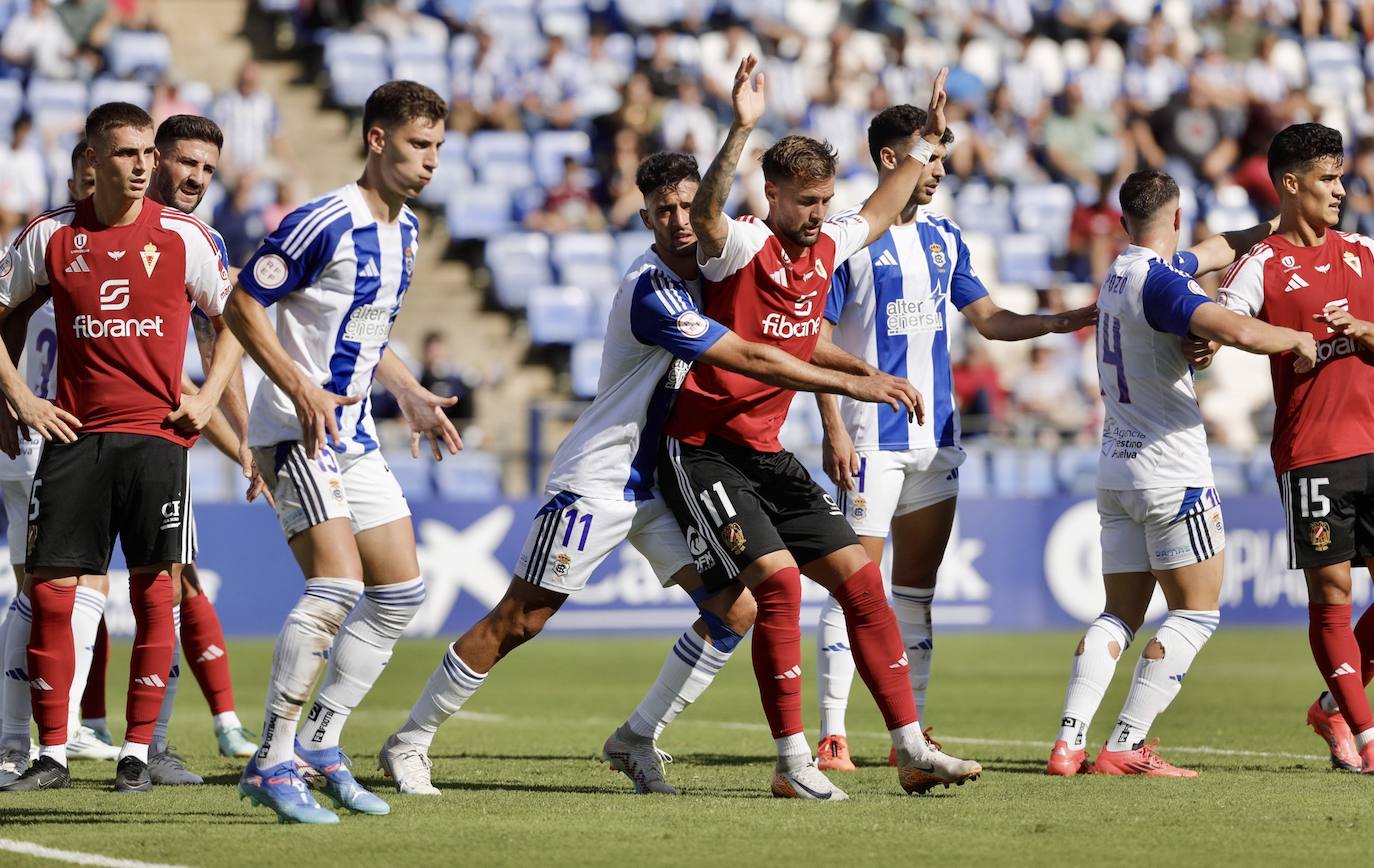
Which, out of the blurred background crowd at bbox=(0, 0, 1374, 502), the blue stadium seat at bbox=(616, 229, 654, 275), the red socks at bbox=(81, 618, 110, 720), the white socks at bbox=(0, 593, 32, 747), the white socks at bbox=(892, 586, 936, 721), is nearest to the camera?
the white socks at bbox=(0, 593, 32, 747)

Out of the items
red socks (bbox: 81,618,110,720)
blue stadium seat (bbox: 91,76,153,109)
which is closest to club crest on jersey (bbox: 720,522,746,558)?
red socks (bbox: 81,618,110,720)

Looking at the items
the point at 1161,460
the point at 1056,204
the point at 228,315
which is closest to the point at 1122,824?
the point at 1161,460

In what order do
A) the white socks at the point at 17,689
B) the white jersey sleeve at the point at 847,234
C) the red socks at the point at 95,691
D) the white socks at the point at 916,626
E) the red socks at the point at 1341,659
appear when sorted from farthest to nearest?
the red socks at the point at 95,691, the white socks at the point at 916,626, the red socks at the point at 1341,659, the white socks at the point at 17,689, the white jersey sleeve at the point at 847,234

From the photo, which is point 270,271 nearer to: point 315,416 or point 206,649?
point 315,416

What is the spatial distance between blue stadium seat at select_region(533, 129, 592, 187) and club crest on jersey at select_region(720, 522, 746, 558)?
14.6 metres

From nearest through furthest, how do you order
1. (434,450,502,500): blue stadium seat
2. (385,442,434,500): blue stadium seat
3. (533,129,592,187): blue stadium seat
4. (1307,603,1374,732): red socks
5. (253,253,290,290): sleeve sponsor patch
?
1. (253,253,290,290): sleeve sponsor patch
2. (1307,603,1374,732): red socks
3. (385,442,434,500): blue stadium seat
4. (434,450,502,500): blue stadium seat
5. (533,129,592,187): blue stadium seat

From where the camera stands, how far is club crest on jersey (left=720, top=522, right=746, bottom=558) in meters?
7.25

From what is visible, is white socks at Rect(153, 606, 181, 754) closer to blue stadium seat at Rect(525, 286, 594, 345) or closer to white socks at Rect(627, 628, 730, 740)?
white socks at Rect(627, 628, 730, 740)

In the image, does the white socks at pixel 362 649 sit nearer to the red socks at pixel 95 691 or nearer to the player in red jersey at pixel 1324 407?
the red socks at pixel 95 691

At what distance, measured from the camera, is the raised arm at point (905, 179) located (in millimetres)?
7660

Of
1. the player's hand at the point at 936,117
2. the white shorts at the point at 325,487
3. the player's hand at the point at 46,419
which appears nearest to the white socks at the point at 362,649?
the white shorts at the point at 325,487

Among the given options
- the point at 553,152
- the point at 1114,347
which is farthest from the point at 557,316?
the point at 1114,347

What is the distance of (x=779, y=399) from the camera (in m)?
7.60

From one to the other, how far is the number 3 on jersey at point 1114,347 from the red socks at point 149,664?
4.18 metres
